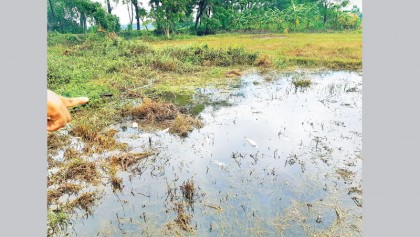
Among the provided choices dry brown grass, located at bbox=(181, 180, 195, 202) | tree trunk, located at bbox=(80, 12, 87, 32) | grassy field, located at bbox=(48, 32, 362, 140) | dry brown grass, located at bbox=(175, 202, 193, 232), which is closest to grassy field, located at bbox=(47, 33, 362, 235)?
grassy field, located at bbox=(48, 32, 362, 140)

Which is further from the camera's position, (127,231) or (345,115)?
(345,115)

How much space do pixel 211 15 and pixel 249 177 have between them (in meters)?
7.19

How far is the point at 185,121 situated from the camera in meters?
5.80

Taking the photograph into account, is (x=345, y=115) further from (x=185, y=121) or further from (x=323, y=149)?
(x=185, y=121)

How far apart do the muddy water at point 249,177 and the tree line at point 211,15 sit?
14.5ft

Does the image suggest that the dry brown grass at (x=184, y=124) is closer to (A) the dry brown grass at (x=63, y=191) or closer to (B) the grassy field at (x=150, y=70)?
Result: (B) the grassy field at (x=150, y=70)

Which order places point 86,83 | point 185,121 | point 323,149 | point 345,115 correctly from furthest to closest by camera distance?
point 86,83 < point 345,115 < point 185,121 < point 323,149

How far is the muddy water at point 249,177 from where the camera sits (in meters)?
3.38

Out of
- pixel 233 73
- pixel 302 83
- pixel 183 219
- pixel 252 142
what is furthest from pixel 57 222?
pixel 233 73

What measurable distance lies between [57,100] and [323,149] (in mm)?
4200

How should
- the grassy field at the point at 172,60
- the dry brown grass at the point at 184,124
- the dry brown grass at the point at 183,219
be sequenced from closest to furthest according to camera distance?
1. the dry brown grass at the point at 183,219
2. the dry brown grass at the point at 184,124
3. the grassy field at the point at 172,60

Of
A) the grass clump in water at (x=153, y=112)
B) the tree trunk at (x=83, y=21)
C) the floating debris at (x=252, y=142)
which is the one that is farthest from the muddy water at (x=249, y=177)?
the tree trunk at (x=83, y=21)

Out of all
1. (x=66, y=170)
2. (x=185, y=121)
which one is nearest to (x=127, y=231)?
(x=66, y=170)

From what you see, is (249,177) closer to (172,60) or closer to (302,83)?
(302,83)
